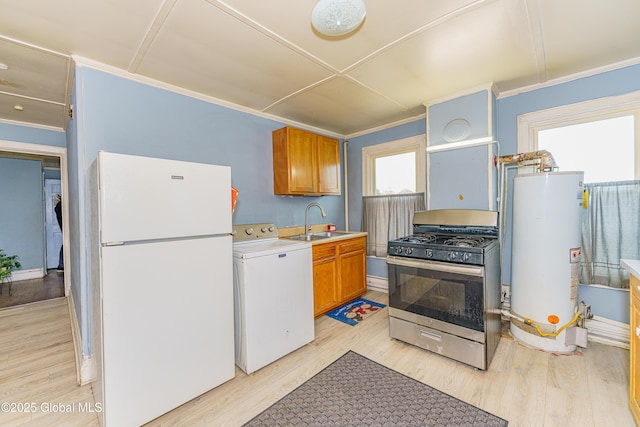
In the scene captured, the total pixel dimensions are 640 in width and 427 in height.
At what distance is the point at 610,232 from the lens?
230 cm

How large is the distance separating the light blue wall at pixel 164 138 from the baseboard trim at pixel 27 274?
3.52 m

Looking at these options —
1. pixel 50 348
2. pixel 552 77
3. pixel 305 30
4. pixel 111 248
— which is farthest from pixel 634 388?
pixel 50 348

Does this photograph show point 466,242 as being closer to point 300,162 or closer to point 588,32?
point 588,32

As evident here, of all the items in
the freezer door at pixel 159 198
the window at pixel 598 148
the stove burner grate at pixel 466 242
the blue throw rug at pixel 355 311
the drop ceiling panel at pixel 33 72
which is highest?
the drop ceiling panel at pixel 33 72

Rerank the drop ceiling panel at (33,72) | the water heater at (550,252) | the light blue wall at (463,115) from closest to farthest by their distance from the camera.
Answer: the drop ceiling panel at (33,72) < the water heater at (550,252) < the light blue wall at (463,115)

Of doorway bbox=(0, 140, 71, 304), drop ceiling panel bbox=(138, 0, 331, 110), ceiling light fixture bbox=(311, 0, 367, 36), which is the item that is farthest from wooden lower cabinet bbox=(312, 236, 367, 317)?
doorway bbox=(0, 140, 71, 304)

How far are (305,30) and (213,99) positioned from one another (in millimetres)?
1424

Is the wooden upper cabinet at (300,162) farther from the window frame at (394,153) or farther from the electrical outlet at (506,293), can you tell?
the electrical outlet at (506,293)

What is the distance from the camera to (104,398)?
147cm

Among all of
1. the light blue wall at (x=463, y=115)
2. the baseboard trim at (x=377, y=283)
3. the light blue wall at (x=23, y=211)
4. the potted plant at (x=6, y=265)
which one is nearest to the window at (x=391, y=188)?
the baseboard trim at (x=377, y=283)

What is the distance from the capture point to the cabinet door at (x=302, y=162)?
126 inches

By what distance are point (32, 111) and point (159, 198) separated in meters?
2.86

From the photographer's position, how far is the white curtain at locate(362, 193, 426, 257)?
3.61m

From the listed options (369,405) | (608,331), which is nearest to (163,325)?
(369,405)
